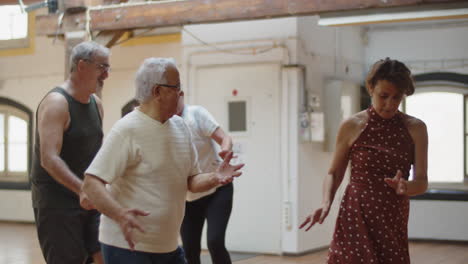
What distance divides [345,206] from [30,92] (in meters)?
8.58

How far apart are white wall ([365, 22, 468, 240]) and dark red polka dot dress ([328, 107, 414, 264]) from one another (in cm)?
640

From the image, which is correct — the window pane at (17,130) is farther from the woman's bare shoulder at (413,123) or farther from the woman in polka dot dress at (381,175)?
the woman's bare shoulder at (413,123)

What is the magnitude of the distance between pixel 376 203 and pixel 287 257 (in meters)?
4.98

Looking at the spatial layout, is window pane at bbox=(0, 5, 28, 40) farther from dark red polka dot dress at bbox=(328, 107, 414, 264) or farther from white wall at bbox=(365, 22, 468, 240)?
dark red polka dot dress at bbox=(328, 107, 414, 264)

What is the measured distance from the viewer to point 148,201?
251cm

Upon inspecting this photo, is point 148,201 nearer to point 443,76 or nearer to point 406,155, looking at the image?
point 406,155

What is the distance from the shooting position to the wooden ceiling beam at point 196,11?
20.0ft

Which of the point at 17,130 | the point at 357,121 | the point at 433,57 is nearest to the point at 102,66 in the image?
the point at 357,121

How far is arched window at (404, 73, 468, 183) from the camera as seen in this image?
904 centimetres

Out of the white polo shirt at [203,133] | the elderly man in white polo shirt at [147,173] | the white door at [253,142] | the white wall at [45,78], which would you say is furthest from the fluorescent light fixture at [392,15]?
the elderly man in white polo shirt at [147,173]

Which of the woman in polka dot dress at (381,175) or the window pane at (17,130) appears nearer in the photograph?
the woman in polka dot dress at (381,175)

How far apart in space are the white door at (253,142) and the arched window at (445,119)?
7.68 feet

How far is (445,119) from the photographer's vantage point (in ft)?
30.0

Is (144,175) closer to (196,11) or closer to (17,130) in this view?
(196,11)
